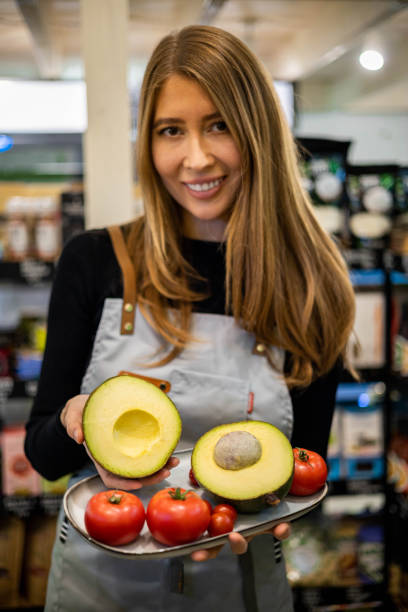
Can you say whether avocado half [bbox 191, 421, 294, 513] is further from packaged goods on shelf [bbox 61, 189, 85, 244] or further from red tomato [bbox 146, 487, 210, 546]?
packaged goods on shelf [bbox 61, 189, 85, 244]

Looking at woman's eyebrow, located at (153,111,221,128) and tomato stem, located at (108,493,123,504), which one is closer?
tomato stem, located at (108,493,123,504)

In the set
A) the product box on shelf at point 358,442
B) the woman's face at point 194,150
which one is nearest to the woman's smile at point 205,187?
the woman's face at point 194,150

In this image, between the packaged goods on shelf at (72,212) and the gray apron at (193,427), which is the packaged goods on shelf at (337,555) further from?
the packaged goods on shelf at (72,212)

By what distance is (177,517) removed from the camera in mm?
785

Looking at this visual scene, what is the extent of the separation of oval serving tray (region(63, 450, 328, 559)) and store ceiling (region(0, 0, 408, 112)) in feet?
5.38

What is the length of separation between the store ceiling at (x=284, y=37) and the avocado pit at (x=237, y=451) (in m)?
1.66

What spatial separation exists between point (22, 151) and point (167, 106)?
1607mm

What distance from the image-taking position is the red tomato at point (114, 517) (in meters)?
0.79

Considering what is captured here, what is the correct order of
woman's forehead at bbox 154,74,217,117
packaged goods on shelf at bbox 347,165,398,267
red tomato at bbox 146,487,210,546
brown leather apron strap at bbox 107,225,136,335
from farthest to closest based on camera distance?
packaged goods on shelf at bbox 347,165,398,267
brown leather apron strap at bbox 107,225,136,335
woman's forehead at bbox 154,74,217,117
red tomato at bbox 146,487,210,546

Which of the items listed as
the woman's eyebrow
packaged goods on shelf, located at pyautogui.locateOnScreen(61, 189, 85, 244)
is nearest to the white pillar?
packaged goods on shelf, located at pyautogui.locateOnScreen(61, 189, 85, 244)

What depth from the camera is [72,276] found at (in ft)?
3.95

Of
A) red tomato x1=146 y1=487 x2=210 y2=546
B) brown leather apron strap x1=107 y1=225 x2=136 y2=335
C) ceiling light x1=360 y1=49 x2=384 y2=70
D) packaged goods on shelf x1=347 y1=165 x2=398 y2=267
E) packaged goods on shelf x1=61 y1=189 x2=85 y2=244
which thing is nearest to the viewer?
red tomato x1=146 y1=487 x2=210 y2=546

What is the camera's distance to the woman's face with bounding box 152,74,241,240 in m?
1.11

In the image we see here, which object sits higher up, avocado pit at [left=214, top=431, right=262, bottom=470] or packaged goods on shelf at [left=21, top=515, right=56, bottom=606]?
avocado pit at [left=214, top=431, right=262, bottom=470]
